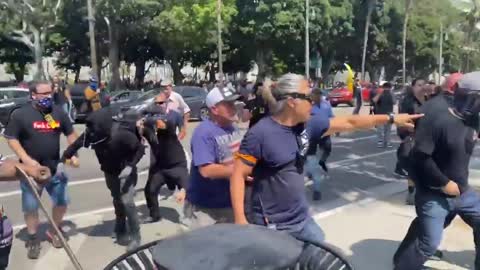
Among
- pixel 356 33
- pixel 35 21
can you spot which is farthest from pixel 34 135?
pixel 356 33

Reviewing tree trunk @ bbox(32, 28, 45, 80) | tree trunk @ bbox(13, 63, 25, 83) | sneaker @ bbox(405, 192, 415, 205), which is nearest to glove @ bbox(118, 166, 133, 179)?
sneaker @ bbox(405, 192, 415, 205)

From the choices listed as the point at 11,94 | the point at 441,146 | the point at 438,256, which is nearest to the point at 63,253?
the point at 438,256

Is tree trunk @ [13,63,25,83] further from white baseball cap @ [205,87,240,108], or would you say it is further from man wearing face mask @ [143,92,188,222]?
white baseball cap @ [205,87,240,108]

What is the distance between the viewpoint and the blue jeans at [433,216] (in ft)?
14.9

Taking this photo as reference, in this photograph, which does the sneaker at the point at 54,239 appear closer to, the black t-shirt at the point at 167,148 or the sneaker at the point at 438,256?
the black t-shirt at the point at 167,148

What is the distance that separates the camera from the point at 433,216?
4.52 m

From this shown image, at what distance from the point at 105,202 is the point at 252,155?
5491 mm

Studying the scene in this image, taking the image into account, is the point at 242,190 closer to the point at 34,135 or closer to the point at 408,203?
the point at 34,135

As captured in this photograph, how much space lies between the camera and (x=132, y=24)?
1572 inches

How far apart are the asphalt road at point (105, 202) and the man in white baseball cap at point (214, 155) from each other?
1994 mm

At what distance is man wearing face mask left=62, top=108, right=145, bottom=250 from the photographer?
6.25m

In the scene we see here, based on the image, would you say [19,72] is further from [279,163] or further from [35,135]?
[279,163]

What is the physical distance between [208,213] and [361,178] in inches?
250

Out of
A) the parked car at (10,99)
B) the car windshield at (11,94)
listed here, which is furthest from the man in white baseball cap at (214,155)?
the car windshield at (11,94)
